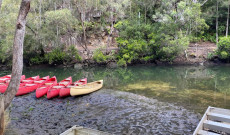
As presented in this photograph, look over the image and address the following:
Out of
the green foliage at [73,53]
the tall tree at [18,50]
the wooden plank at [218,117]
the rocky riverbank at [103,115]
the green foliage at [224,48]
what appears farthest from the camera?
the green foliage at [73,53]

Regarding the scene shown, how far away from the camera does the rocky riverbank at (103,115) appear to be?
740 centimetres

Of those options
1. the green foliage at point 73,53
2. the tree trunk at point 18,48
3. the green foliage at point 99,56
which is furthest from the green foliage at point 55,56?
the tree trunk at point 18,48

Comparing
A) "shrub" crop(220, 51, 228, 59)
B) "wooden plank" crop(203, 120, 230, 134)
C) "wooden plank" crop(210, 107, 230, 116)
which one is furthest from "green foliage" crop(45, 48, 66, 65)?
"wooden plank" crop(203, 120, 230, 134)

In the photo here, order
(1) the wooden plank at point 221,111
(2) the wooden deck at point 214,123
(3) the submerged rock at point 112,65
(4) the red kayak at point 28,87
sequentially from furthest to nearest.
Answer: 1. (3) the submerged rock at point 112,65
2. (4) the red kayak at point 28,87
3. (1) the wooden plank at point 221,111
4. (2) the wooden deck at point 214,123

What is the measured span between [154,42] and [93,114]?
63.6ft

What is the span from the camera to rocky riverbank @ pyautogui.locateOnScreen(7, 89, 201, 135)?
24.3 feet

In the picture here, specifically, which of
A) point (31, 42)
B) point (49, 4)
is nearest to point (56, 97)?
point (31, 42)

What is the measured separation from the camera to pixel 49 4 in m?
27.4

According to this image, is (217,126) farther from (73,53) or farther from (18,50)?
(73,53)

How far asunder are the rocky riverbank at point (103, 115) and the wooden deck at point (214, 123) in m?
1.06

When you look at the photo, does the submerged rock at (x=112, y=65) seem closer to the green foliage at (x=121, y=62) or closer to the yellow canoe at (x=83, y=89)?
the green foliage at (x=121, y=62)

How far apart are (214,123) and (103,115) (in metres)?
4.70

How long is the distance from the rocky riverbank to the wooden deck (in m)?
1.06

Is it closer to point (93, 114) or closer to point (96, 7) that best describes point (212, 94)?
point (93, 114)
